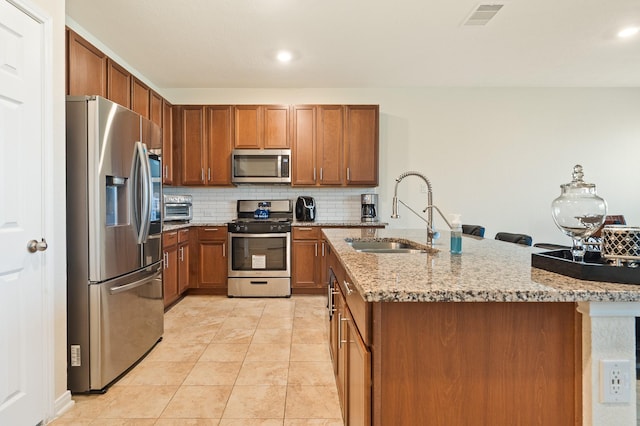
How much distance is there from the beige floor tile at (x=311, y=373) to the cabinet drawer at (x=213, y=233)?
2134 millimetres

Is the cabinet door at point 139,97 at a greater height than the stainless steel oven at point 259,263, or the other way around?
the cabinet door at point 139,97

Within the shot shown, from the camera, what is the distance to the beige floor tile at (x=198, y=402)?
5.93ft

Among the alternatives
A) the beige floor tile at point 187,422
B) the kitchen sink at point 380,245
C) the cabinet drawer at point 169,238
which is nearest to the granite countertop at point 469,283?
the kitchen sink at point 380,245

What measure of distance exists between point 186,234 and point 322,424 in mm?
2867

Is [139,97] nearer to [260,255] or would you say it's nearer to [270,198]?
[270,198]

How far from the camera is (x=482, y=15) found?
109 inches

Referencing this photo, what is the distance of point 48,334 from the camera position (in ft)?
5.73

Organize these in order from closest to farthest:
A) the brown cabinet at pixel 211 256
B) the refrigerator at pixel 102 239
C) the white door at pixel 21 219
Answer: the white door at pixel 21 219
the refrigerator at pixel 102 239
the brown cabinet at pixel 211 256

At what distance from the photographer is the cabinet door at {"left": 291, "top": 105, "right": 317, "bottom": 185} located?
4270 millimetres

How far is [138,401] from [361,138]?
3.43 meters

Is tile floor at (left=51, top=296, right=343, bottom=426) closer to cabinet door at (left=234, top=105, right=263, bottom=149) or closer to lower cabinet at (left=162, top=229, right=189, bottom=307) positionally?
lower cabinet at (left=162, top=229, right=189, bottom=307)

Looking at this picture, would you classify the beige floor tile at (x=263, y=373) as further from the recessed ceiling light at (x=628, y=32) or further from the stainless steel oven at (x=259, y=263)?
the recessed ceiling light at (x=628, y=32)

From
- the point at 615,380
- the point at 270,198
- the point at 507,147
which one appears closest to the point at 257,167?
the point at 270,198

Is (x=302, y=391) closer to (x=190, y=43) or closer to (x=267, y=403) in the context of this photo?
(x=267, y=403)
